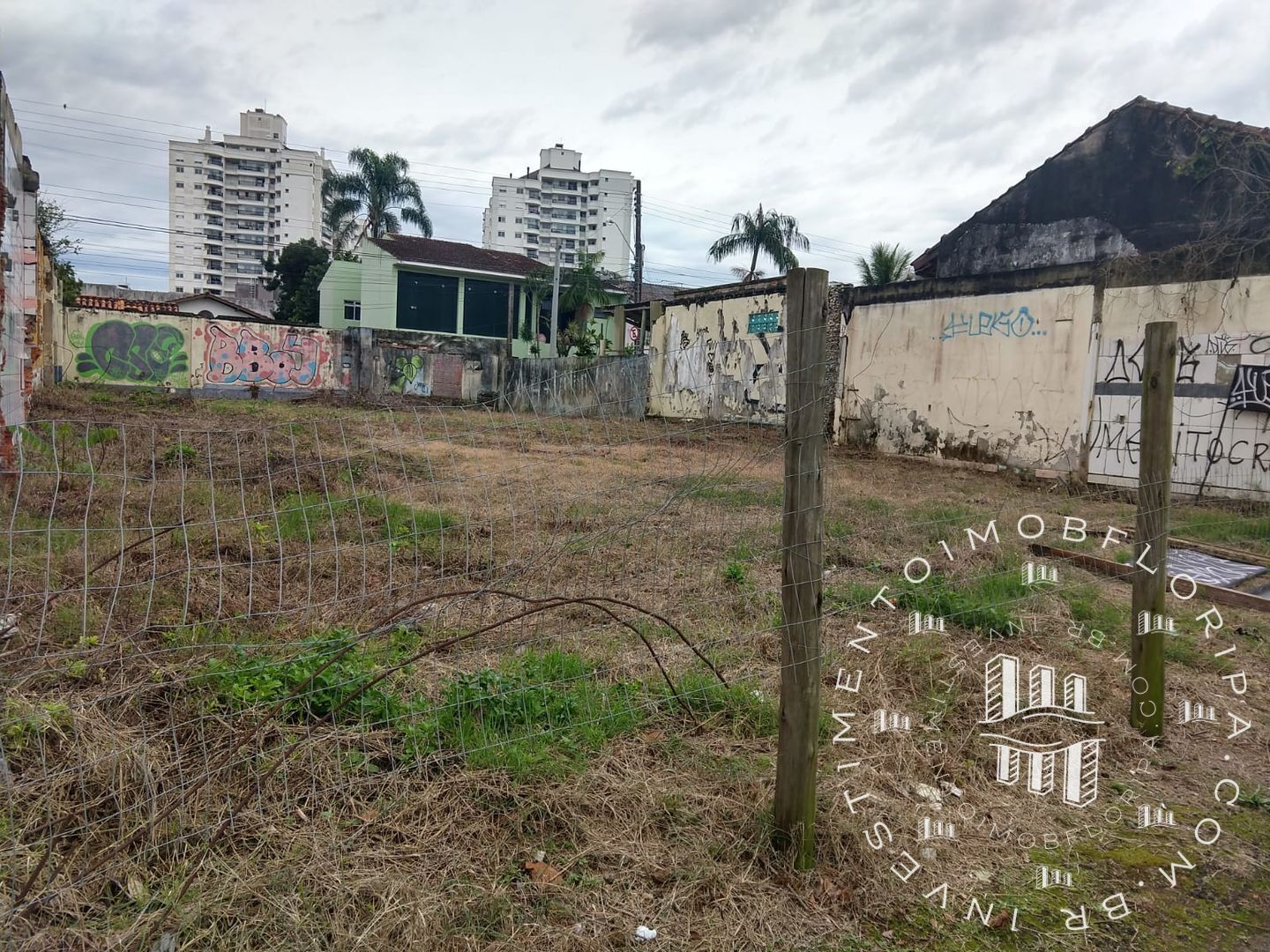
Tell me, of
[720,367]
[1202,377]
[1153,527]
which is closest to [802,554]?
[1153,527]

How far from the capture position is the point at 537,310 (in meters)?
34.2

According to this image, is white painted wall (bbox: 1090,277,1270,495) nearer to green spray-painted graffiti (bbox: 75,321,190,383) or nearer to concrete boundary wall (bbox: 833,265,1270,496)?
concrete boundary wall (bbox: 833,265,1270,496)

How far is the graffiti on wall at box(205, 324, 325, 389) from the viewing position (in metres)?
24.3

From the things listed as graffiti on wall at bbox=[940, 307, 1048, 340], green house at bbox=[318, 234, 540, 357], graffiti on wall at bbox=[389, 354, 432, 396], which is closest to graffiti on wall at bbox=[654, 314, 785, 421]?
graffiti on wall at bbox=[940, 307, 1048, 340]

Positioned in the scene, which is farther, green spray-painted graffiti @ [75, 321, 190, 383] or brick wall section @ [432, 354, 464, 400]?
brick wall section @ [432, 354, 464, 400]

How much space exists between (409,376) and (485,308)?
828 cm

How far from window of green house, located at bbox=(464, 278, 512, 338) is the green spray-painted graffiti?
1303cm

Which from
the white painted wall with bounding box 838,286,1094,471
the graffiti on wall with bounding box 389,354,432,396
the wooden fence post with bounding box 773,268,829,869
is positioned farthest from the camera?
the graffiti on wall with bounding box 389,354,432,396

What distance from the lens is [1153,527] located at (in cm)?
320

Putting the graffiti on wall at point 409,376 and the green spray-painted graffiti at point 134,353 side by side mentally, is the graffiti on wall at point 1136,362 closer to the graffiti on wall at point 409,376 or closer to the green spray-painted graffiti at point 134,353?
the graffiti on wall at point 409,376

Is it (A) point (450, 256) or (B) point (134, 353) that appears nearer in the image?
(B) point (134, 353)

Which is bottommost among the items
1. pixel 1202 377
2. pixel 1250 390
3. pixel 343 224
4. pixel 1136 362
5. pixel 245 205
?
pixel 1250 390

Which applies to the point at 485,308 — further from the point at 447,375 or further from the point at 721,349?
the point at 721,349

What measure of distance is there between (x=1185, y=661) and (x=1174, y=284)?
774 cm
